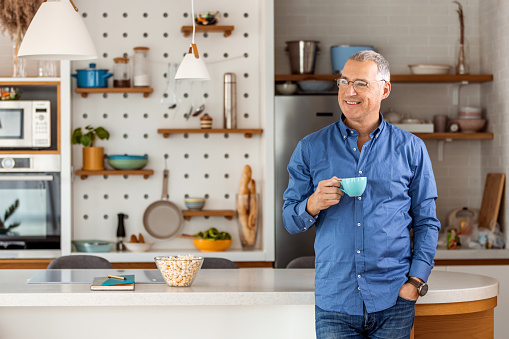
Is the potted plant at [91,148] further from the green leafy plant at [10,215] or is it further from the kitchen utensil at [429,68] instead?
the kitchen utensil at [429,68]

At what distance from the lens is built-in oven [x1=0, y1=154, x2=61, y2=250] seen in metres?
4.96

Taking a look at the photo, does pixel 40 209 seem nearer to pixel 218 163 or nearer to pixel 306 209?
pixel 218 163

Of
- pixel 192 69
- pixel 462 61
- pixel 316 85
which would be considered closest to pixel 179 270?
pixel 192 69

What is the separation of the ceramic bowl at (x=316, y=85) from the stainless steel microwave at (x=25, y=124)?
189cm

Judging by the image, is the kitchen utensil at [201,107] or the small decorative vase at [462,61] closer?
the kitchen utensil at [201,107]

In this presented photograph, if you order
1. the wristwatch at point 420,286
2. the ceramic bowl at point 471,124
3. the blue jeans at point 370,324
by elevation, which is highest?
the ceramic bowl at point 471,124

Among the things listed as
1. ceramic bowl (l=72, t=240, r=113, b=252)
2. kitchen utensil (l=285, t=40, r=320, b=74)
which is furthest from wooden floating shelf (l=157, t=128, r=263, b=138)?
ceramic bowl (l=72, t=240, r=113, b=252)

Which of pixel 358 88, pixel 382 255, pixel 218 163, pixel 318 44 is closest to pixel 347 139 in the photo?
pixel 358 88

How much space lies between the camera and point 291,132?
16.6 ft

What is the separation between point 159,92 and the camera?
5.29 meters

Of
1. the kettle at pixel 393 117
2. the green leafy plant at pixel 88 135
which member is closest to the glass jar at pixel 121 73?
the green leafy plant at pixel 88 135

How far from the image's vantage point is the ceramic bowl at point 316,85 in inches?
207

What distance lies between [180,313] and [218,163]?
255 cm

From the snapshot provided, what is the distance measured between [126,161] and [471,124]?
277cm
